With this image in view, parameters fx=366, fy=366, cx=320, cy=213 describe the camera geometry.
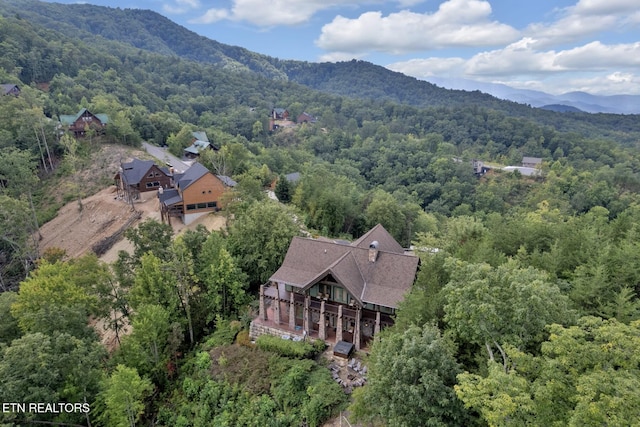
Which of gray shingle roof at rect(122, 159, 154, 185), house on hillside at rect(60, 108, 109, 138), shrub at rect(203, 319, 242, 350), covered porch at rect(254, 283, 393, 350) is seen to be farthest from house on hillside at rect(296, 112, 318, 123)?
shrub at rect(203, 319, 242, 350)

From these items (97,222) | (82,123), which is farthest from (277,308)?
(82,123)

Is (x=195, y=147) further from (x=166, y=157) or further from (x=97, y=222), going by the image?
(x=97, y=222)

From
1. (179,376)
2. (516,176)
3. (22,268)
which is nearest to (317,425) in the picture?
(179,376)

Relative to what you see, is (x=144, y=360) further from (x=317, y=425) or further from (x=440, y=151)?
(x=440, y=151)

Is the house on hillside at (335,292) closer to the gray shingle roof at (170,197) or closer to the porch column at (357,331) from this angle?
the porch column at (357,331)

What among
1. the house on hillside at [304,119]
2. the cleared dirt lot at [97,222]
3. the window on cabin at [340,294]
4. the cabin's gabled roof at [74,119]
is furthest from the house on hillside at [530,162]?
the cabin's gabled roof at [74,119]

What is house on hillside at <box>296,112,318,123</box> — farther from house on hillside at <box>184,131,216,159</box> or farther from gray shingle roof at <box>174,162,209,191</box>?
gray shingle roof at <box>174,162,209,191</box>

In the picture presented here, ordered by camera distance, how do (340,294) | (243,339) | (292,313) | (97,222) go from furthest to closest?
(97,222) < (292,313) < (243,339) < (340,294)
